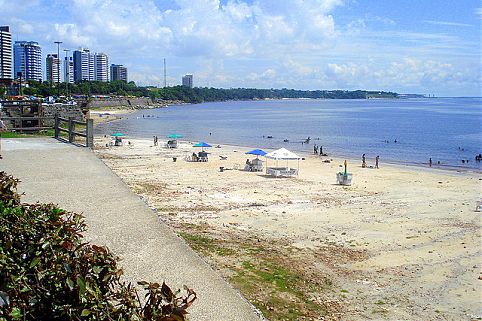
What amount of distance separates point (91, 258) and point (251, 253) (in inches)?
321

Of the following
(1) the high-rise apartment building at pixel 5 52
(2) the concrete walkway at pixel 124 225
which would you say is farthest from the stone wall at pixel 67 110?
(1) the high-rise apartment building at pixel 5 52

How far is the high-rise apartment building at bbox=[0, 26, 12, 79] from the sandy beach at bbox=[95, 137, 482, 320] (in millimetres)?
108571

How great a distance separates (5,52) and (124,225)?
131640mm

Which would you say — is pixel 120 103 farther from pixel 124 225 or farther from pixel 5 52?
pixel 124 225

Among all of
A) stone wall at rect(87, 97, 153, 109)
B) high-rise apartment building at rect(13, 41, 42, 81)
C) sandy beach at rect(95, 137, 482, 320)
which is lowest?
sandy beach at rect(95, 137, 482, 320)

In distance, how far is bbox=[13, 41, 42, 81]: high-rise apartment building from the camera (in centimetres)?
15762

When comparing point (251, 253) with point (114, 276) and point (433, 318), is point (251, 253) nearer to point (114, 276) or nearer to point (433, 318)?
point (433, 318)

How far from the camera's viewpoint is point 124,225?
26.8 feet

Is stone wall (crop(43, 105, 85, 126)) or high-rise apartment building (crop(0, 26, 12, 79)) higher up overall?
high-rise apartment building (crop(0, 26, 12, 79))

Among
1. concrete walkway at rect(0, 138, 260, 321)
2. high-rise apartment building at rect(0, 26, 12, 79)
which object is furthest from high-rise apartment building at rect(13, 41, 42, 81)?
concrete walkway at rect(0, 138, 260, 321)

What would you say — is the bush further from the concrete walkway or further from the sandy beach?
the sandy beach

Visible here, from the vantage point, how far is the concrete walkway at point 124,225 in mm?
5750

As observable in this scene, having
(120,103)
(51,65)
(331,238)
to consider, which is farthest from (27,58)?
(331,238)

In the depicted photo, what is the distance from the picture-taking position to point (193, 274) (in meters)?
6.32
